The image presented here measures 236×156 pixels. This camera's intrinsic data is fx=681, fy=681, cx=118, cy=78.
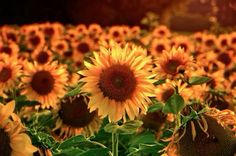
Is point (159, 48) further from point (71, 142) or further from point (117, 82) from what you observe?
point (71, 142)

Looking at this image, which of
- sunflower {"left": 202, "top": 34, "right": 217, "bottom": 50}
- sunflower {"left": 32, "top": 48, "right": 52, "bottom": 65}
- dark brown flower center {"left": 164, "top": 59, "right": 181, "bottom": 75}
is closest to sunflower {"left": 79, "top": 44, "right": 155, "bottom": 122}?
dark brown flower center {"left": 164, "top": 59, "right": 181, "bottom": 75}

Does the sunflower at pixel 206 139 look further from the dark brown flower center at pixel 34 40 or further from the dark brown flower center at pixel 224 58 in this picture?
the dark brown flower center at pixel 34 40

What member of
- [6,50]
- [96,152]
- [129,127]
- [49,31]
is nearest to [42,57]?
[6,50]

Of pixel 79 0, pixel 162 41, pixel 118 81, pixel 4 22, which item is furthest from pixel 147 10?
pixel 118 81

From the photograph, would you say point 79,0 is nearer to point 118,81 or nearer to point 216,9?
point 216,9

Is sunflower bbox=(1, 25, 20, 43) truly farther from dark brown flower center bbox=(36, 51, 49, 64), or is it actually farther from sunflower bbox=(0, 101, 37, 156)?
sunflower bbox=(0, 101, 37, 156)
